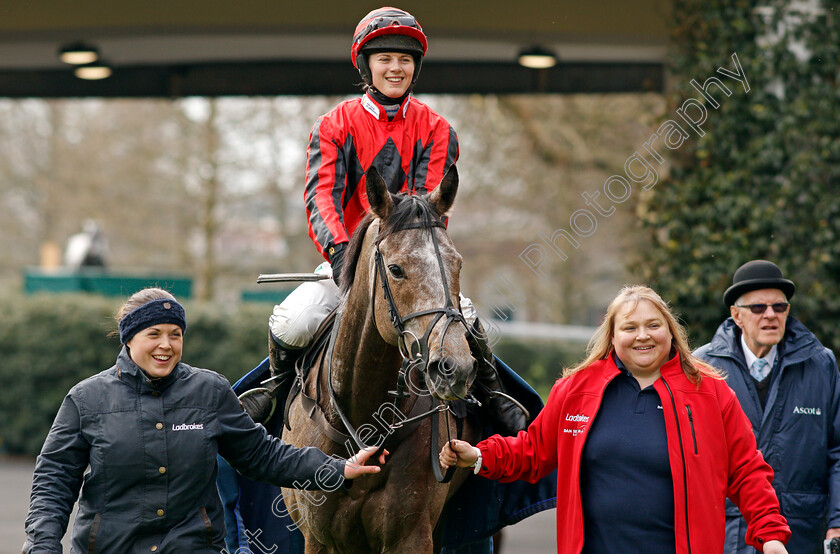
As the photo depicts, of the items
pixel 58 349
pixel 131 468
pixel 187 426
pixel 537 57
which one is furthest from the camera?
pixel 58 349

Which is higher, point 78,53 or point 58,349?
point 78,53

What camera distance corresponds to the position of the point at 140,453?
3.02 meters

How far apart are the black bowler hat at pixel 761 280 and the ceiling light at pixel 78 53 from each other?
23.3 ft

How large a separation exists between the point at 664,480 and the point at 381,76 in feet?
7.05

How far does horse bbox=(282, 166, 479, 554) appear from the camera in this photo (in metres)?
3.29

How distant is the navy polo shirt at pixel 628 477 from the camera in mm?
3076

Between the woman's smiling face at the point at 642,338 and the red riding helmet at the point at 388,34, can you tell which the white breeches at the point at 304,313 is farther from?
the red riding helmet at the point at 388,34

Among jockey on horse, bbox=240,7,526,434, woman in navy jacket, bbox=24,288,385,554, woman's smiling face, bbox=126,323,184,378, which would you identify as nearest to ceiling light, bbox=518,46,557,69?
jockey on horse, bbox=240,7,526,434

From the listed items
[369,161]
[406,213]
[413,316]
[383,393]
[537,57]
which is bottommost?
[383,393]

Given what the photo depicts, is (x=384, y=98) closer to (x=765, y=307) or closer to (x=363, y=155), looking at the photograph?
(x=363, y=155)

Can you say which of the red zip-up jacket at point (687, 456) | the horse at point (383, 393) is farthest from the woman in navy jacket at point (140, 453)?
the red zip-up jacket at point (687, 456)

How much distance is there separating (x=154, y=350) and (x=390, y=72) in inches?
68.4

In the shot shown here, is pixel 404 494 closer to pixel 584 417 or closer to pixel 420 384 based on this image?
pixel 420 384

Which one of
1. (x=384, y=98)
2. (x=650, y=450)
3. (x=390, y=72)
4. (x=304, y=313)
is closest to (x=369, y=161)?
(x=384, y=98)
